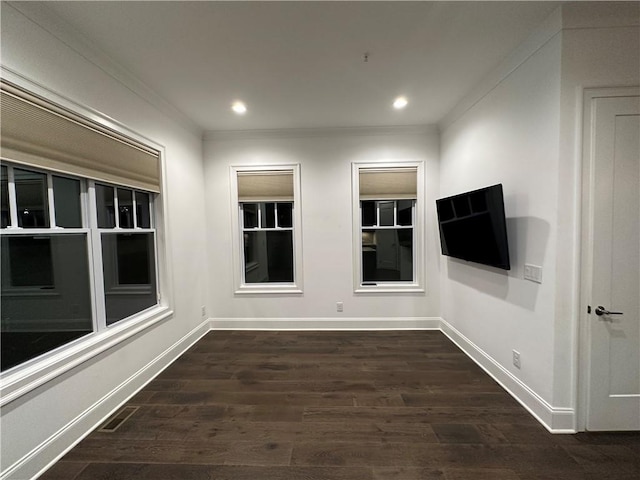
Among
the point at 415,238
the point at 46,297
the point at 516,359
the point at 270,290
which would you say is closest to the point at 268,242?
the point at 270,290

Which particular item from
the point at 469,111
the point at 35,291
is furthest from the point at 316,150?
the point at 35,291

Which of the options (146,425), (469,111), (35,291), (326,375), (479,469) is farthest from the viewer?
(35,291)

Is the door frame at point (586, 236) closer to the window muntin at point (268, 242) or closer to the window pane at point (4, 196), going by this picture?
the window muntin at point (268, 242)

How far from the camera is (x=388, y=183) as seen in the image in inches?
149

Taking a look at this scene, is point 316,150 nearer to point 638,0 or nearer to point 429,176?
point 429,176

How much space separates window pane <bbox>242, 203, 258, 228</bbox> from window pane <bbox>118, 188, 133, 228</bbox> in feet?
5.18

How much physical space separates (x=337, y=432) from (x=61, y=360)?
1.98m

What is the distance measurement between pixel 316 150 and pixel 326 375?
294cm

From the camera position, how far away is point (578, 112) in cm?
177

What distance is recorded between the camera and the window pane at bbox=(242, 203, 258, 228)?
403 cm

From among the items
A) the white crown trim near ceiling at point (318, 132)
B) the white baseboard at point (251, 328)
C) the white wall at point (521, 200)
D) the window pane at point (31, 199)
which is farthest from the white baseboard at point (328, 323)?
the white crown trim near ceiling at point (318, 132)

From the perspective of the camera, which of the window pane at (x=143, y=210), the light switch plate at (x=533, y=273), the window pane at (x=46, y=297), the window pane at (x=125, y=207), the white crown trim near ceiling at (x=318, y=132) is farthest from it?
the white crown trim near ceiling at (x=318, y=132)

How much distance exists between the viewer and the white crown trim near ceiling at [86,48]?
1632mm

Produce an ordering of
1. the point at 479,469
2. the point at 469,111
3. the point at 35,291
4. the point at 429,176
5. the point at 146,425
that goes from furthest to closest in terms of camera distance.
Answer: the point at 35,291 → the point at 429,176 → the point at 469,111 → the point at 146,425 → the point at 479,469
